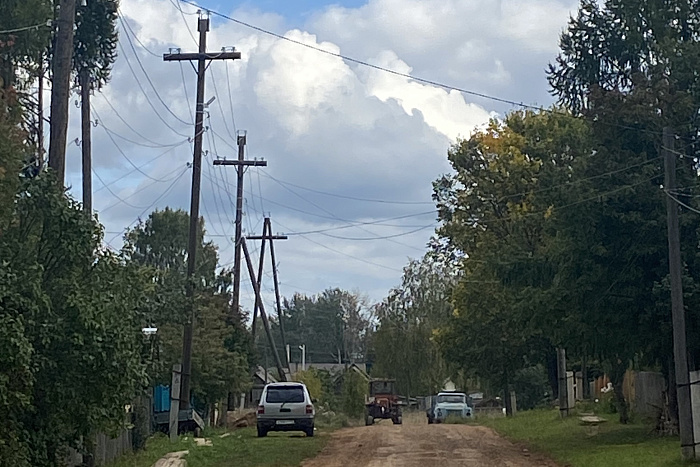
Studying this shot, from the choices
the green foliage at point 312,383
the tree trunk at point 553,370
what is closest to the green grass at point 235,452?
the tree trunk at point 553,370

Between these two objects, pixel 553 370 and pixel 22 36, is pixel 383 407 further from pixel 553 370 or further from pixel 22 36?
pixel 22 36

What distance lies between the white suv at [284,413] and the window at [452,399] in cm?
1959

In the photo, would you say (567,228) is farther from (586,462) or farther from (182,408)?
(182,408)

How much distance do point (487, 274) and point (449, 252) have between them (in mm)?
4680

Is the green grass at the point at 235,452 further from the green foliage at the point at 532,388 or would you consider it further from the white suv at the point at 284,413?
the green foliage at the point at 532,388

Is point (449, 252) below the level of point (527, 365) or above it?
above

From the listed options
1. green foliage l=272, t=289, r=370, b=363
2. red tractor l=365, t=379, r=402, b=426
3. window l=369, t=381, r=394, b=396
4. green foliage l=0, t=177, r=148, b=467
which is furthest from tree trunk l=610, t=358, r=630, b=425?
green foliage l=272, t=289, r=370, b=363

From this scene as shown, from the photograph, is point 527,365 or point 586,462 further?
point 527,365

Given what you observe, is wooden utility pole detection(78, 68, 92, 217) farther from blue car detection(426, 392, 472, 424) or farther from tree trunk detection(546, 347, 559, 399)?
blue car detection(426, 392, 472, 424)

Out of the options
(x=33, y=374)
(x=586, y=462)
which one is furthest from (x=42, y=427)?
(x=586, y=462)

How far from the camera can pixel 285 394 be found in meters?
33.7

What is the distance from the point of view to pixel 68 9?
18.5m

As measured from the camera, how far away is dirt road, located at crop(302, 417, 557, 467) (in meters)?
22.5

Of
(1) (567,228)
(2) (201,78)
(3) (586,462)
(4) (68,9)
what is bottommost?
(3) (586,462)
